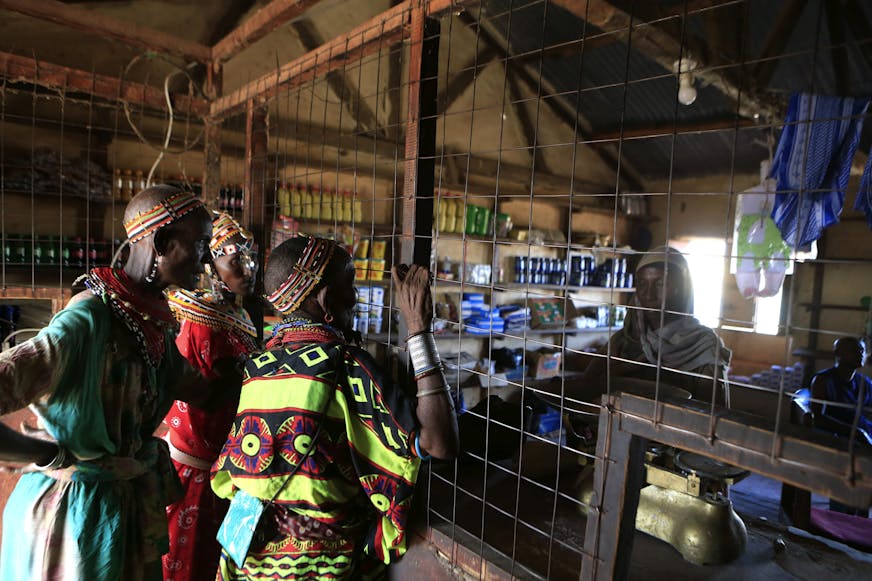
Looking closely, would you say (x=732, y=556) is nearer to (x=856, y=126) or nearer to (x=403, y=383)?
(x=403, y=383)

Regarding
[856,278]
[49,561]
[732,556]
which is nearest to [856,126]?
[732,556]

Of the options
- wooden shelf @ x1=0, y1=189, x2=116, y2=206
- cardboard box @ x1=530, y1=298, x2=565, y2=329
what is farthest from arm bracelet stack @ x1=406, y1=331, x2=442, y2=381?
cardboard box @ x1=530, y1=298, x2=565, y2=329

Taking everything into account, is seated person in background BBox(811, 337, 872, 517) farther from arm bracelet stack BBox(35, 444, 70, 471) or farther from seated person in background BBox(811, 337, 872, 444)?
arm bracelet stack BBox(35, 444, 70, 471)

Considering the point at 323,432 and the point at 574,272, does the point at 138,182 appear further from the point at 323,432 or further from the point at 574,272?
the point at 574,272

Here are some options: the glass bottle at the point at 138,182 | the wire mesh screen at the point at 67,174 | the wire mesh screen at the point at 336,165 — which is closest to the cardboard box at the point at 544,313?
the wire mesh screen at the point at 336,165

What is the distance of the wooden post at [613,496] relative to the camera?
1094mm

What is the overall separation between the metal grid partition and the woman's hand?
0.12 metres

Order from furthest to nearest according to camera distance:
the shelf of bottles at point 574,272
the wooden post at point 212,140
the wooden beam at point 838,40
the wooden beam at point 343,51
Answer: the shelf of bottles at point 574,272 → the wooden beam at point 838,40 → the wooden post at point 212,140 → the wooden beam at point 343,51

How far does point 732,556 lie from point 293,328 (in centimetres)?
141

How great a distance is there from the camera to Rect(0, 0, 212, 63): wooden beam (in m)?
2.70

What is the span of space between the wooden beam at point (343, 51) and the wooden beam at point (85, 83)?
375mm

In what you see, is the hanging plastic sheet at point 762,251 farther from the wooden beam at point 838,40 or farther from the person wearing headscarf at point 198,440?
the person wearing headscarf at point 198,440

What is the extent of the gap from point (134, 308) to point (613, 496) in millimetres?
1339

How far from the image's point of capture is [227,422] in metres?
2.17
